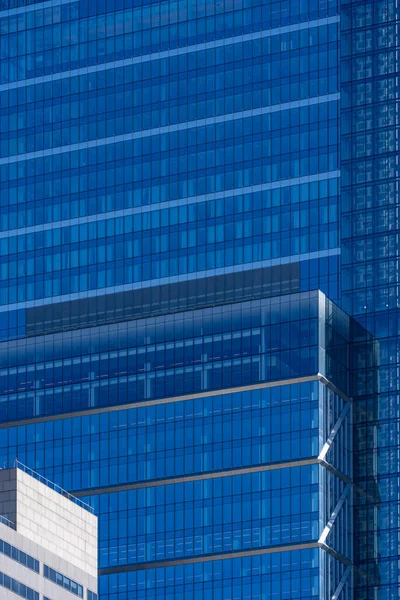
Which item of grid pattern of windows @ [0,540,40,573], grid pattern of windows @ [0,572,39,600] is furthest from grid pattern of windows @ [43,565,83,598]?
grid pattern of windows @ [0,572,39,600]

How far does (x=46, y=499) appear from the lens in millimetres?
175625

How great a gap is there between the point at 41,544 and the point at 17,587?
545 centimetres

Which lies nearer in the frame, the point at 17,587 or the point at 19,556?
the point at 17,587

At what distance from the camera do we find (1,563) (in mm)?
166625

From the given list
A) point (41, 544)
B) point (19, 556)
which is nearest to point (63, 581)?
point (41, 544)

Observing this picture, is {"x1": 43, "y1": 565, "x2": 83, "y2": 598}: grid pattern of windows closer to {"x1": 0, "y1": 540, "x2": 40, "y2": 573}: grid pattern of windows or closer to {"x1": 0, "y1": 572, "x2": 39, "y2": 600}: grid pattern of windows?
{"x1": 0, "y1": 540, "x2": 40, "y2": 573}: grid pattern of windows

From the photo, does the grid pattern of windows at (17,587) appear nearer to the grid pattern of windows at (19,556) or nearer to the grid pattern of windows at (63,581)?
the grid pattern of windows at (19,556)

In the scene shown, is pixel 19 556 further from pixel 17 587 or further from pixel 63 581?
pixel 63 581

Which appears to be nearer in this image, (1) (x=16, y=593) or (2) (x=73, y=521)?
(1) (x=16, y=593)

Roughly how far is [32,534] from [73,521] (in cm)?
687

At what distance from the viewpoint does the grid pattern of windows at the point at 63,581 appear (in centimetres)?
17312

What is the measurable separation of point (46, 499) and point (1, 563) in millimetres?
9776

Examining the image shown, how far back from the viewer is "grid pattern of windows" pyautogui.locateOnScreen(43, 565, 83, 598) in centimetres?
17312

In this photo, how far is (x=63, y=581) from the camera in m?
175
